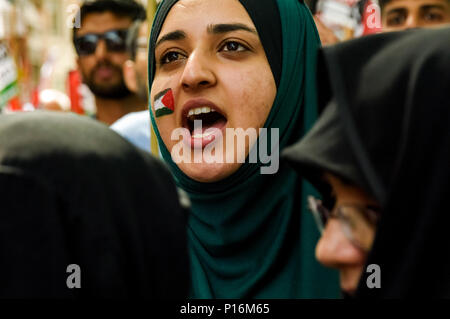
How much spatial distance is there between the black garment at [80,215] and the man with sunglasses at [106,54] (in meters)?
2.74

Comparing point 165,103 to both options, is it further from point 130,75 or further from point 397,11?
point 130,75

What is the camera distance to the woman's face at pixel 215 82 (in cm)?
187

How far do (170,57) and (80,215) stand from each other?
3.76ft

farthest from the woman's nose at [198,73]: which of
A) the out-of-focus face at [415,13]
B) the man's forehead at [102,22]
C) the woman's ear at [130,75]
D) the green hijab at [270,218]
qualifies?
the man's forehead at [102,22]

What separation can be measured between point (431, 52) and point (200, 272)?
3.82 ft

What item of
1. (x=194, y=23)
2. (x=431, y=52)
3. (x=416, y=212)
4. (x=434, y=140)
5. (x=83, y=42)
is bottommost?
(x=416, y=212)

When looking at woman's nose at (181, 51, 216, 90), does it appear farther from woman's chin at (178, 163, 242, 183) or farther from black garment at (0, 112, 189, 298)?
black garment at (0, 112, 189, 298)

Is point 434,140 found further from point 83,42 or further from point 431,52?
point 83,42

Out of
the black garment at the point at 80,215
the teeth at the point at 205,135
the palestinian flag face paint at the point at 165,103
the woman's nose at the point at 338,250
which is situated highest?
the palestinian flag face paint at the point at 165,103

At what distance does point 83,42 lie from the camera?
3752 mm

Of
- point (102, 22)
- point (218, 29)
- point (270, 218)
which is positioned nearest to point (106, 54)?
point (102, 22)

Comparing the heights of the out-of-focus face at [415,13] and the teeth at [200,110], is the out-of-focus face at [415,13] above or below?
above

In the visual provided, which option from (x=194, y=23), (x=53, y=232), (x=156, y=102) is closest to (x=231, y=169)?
(x=156, y=102)

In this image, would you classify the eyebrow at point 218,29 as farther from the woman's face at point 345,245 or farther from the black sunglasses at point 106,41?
the black sunglasses at point 106,41
